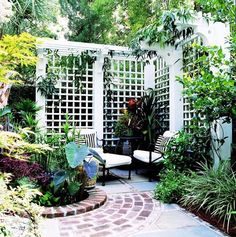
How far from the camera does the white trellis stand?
5.96m

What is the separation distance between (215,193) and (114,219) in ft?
4.19

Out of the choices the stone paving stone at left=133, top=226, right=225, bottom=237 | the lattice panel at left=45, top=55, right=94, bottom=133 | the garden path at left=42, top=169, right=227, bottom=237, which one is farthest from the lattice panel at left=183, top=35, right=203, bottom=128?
the stone paving stone at left=133, top=226, right=225, bottom=237

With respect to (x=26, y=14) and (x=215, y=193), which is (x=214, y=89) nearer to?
(x=215, y=193)

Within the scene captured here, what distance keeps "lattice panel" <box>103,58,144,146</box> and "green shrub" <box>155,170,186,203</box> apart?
2.93 metres

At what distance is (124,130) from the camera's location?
662 centimetres

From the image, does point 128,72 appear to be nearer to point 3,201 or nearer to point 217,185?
point 217,185

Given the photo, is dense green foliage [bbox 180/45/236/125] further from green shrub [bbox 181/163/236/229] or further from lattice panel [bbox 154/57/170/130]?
lattice panel [bbox 154/57/170/130]

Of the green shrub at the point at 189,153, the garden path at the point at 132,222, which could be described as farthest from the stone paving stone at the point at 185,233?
the green shrub at the point at 189,153

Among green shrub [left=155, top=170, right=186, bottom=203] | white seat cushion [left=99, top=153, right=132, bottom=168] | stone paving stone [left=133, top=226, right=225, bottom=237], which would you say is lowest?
stone paving stone [left=133, top=226, right=225, bottom=237]

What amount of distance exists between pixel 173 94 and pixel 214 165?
6.95 feet

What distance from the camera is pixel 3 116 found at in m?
4.77

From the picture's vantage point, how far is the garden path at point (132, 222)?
2.91 m

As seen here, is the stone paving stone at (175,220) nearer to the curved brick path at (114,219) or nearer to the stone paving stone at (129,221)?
the stone paving stone at (129,221)

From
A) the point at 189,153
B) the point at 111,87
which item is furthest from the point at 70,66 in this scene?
the point at 189,153
